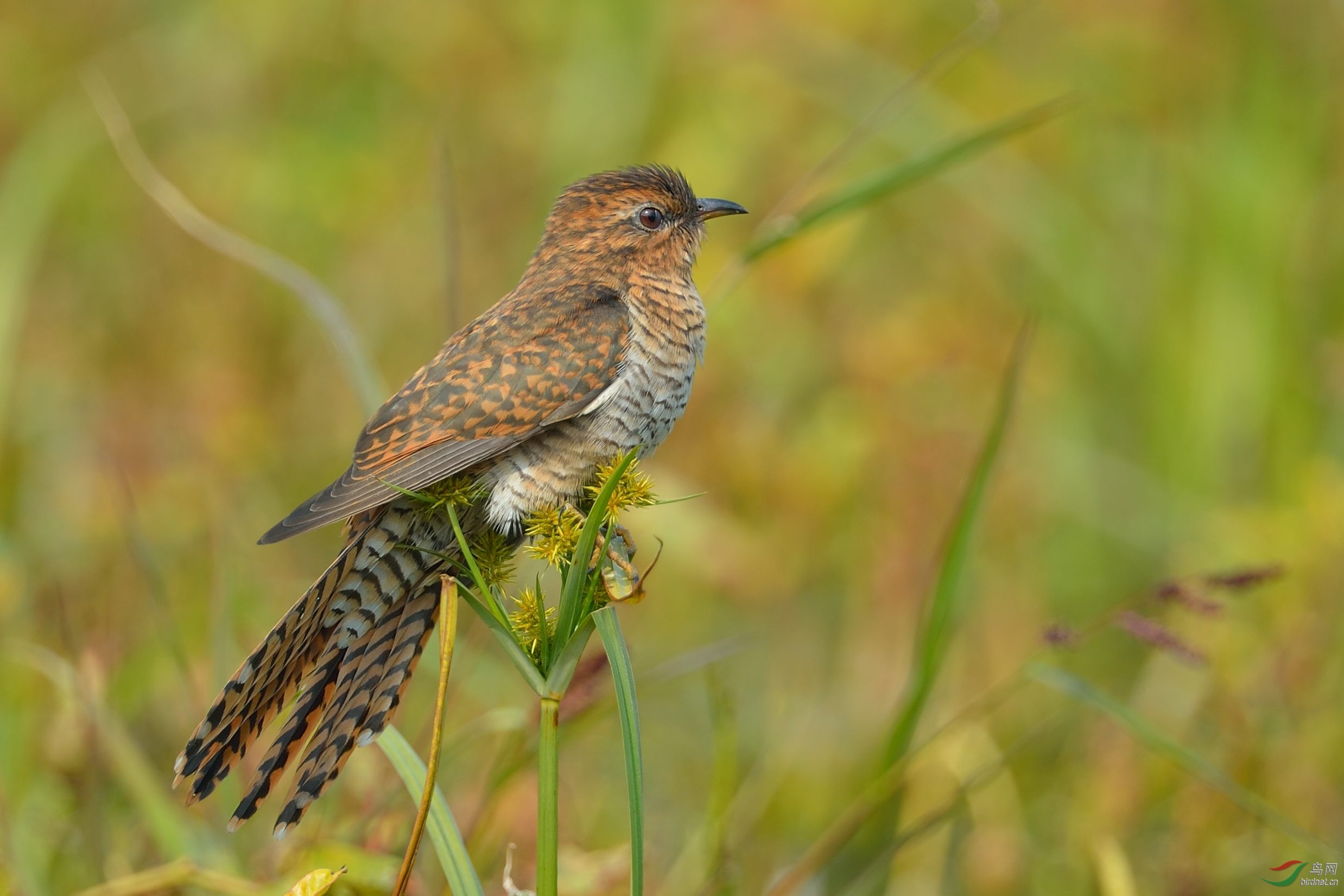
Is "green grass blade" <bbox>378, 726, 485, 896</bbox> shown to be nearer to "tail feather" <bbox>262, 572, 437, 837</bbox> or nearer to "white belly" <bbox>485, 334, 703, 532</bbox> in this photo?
"tail feather" <bbox>262, 572, 437, 837</bbox>

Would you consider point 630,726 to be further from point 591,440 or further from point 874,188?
point 874,188

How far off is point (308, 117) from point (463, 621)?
317 cm

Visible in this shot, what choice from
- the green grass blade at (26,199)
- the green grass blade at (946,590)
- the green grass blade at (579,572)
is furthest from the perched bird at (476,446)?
the green grass blade at (26,199)

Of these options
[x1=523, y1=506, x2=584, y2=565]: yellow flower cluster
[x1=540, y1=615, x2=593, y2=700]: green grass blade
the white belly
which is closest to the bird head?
the white belly

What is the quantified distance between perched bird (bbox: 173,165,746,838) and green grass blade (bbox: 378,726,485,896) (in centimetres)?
12

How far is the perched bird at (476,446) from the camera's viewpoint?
2262 mm

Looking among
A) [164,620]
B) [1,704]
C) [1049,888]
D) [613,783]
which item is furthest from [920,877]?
[1,704]

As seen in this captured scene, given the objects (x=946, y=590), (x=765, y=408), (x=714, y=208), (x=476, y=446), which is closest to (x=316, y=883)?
(x=476, y=446)

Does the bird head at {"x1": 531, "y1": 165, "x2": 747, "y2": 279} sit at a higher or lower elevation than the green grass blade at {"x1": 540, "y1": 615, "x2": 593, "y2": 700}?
lower

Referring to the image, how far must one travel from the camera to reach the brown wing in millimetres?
2543

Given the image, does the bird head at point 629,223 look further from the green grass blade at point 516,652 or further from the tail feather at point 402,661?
the green grass blade at point 516,652

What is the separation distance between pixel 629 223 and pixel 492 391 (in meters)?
0.80

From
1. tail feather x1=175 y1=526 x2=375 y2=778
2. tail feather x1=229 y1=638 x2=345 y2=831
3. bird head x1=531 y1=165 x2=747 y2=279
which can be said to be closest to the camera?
tail feather x1=175 y1=526 x2=375 y2=778

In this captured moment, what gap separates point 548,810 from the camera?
1728 millimetres
